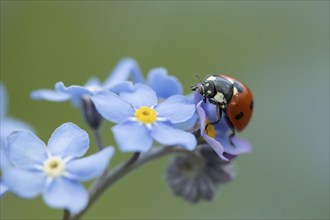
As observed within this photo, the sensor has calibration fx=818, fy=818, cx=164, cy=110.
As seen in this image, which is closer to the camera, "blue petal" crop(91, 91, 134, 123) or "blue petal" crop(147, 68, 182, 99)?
"blue petal" crop(91, 91, 134, 123)

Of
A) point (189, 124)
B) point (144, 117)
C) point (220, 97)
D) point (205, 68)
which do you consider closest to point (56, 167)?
point (144, 117)

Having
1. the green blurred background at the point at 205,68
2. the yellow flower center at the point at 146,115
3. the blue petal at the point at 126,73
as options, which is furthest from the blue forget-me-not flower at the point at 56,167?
the green blurred background at the point at 205,68

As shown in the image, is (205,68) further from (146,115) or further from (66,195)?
(66,195)

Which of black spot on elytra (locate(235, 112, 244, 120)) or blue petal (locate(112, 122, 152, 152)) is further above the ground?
blue petal (locate(112, 122, 152, 152))

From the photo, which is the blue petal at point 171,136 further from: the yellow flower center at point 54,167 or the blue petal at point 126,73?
the blue petal at point 126,73

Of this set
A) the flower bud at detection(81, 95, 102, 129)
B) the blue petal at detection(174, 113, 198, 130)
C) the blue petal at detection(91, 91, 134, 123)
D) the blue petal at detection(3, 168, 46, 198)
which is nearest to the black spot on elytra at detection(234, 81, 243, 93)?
the blue petal at detection(174, 113, 198, 130)

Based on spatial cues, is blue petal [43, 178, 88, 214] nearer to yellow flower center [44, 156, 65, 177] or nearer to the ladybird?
→ yellow flower center [44, 156, 65, 177]

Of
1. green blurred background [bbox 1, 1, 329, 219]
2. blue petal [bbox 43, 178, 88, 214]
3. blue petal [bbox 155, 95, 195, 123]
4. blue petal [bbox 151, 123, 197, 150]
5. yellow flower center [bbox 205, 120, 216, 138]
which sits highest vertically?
blue petal [bbox 155, 95, 195, 123]

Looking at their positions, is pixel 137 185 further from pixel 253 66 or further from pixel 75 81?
pixel 253 66
